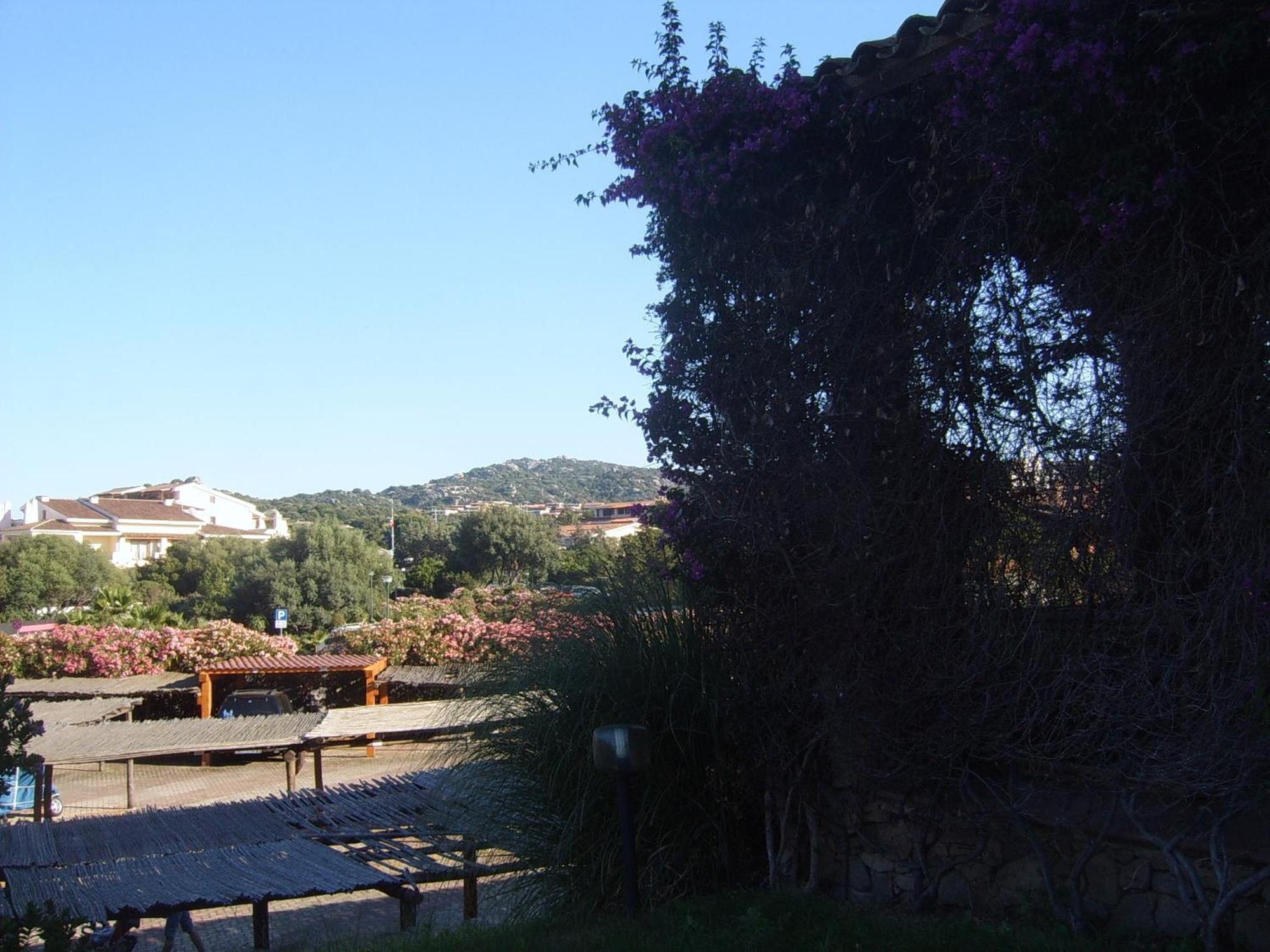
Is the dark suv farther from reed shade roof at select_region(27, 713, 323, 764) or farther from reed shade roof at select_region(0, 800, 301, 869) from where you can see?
reed shade roof at select_region(0, 800, 301, 869)

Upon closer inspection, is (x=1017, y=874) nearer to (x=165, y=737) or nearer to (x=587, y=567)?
(x=587, y=567)

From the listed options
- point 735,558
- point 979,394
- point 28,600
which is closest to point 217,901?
point 735,558

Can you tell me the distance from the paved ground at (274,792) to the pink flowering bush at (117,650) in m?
2.18

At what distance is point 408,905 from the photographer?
729 cm

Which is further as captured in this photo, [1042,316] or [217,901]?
[217,901]

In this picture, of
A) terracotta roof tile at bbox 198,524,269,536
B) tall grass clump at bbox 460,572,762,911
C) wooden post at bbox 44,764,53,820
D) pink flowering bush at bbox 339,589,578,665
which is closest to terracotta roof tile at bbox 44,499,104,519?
terracotta roof tile at bbox 198,524,269,536

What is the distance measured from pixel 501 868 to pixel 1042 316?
4.09 metres

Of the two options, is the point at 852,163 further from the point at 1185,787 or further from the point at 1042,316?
the point at 1185,787

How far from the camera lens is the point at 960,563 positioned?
5004 mm

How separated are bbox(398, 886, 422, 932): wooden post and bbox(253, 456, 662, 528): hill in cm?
6027

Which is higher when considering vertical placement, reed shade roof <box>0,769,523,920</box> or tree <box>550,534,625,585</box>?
tree <box>550,534,625,585</box>

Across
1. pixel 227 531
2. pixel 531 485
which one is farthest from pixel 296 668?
pixel 531 485

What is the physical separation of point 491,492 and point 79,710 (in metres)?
92.1

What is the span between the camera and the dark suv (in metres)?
22.1
